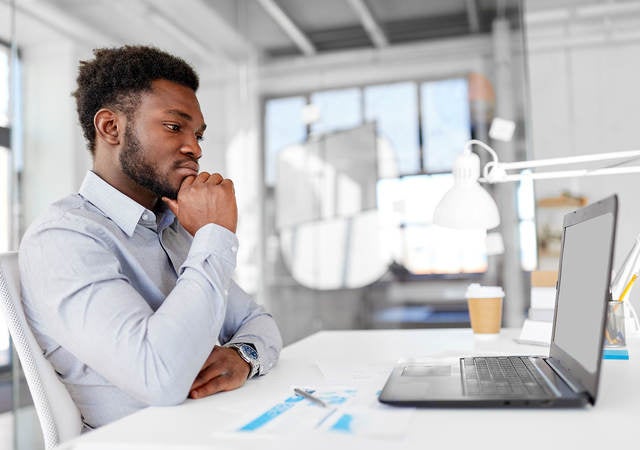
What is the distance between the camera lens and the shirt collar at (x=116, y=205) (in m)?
1.41

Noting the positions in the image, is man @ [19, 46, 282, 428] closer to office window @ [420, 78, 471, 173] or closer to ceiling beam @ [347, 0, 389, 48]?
office window @ [420, 78, 471, 173]

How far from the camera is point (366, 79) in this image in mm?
3916

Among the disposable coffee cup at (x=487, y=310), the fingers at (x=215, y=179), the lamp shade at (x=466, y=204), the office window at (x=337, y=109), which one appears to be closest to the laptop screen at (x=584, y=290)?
the lamp shade at (x=466, y=204)

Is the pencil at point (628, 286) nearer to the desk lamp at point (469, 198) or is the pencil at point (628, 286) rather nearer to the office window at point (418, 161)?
the desk lamp at point (469, 198)

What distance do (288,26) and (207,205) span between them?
10.1 ft

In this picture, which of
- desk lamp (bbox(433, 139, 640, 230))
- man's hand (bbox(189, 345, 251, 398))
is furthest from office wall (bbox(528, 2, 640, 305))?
man's hand (bbox(189, 345, 251, 398))

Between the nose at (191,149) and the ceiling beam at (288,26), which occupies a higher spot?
the ceiling beam at (288,26)

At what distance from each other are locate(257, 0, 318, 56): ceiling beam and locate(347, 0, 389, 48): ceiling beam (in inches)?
13.9

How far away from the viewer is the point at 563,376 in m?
1.04

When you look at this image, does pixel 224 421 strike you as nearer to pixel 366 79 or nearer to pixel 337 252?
pixel 337 252

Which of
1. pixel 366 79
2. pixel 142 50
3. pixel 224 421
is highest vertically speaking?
pixel 366 79

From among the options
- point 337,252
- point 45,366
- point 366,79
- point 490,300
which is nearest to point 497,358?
point 490,300

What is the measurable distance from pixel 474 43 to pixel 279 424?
3335 millimetres

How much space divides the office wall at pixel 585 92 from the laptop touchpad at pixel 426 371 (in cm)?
253
